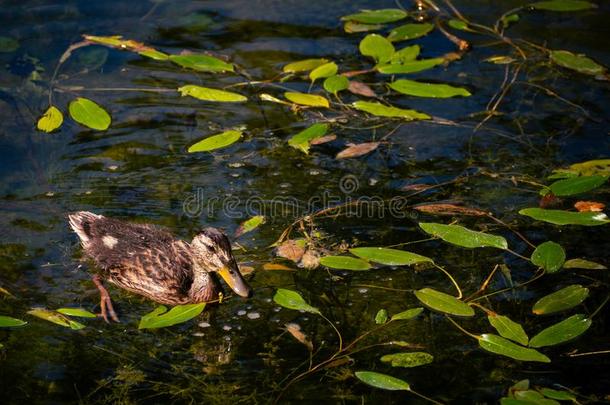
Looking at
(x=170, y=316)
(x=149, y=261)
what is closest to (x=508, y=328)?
(x=170, y=316)

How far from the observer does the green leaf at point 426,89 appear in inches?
257

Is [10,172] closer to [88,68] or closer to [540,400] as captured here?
[88,68]

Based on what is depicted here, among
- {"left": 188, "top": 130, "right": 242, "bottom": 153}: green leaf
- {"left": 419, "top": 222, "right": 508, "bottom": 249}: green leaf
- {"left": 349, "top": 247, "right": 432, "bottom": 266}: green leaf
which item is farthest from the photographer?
{"left": 188, "top": 130, "right": 242, "bottom": 153}: green leaf

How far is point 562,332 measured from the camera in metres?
4.45

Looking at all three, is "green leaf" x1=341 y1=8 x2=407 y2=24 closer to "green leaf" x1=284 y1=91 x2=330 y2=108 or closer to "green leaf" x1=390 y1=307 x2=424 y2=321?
"green leaf" x1=284 y1=91 x2=330 y2=108

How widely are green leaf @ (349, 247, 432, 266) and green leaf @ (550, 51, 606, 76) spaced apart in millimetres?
2965

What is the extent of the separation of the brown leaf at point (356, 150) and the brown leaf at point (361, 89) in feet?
2.12

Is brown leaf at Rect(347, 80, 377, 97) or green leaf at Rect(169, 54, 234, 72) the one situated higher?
green leaf at Rect(169, 54, 234, 72)

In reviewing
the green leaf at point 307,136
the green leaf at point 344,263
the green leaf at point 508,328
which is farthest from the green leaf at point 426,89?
the green leaf at point 508,328

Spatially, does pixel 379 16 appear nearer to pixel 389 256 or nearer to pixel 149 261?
pixel 389 256

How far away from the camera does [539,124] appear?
21.8ft

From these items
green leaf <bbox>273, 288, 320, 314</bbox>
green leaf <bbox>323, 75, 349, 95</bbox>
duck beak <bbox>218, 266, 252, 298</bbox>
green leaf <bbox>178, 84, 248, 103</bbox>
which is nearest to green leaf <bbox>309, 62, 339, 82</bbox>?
green leaf <bbox>323, 75, 349, 95</bbox>

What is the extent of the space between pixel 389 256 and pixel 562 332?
1.02m

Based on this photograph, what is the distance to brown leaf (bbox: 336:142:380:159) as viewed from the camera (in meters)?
6.22
